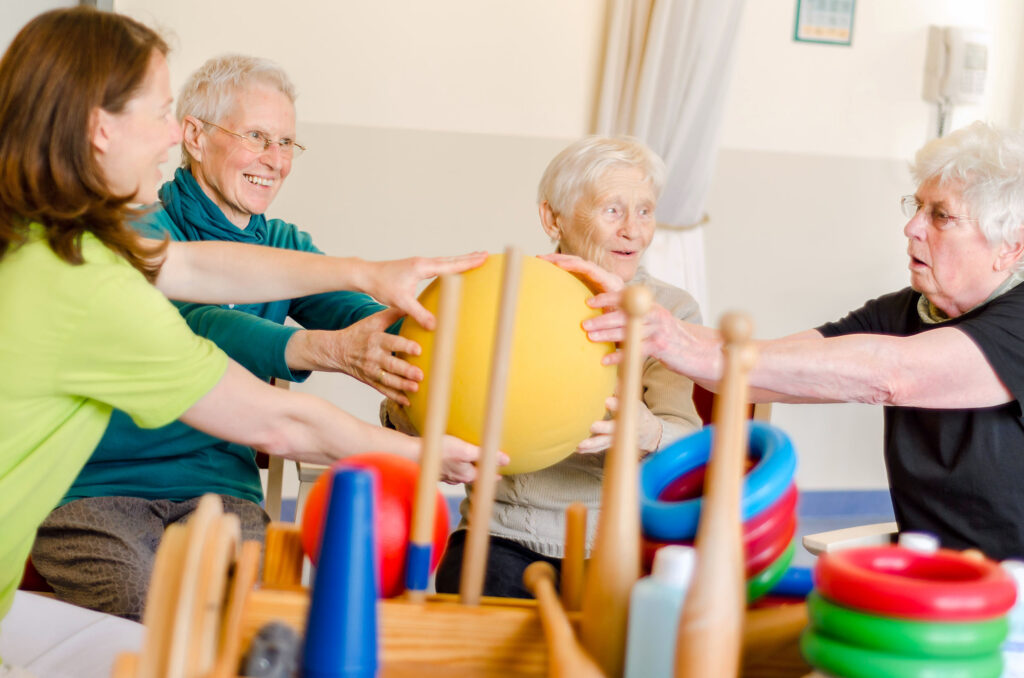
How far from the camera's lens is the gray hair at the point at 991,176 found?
1.91m

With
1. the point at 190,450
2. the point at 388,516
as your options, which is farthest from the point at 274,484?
the point at 388,516

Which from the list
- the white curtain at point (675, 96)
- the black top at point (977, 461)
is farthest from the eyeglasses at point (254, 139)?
the white curtain at point (675, 96)

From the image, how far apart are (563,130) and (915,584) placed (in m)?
3.59

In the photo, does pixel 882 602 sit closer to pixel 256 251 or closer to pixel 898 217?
pixel 256 251

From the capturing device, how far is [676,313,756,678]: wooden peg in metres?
0.70

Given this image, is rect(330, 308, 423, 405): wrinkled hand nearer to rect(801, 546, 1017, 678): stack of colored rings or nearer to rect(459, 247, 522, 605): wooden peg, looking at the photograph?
A: rect(459, 247, 522, 605): wooden peg

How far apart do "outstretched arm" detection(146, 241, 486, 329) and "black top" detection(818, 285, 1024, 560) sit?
3.25 feet

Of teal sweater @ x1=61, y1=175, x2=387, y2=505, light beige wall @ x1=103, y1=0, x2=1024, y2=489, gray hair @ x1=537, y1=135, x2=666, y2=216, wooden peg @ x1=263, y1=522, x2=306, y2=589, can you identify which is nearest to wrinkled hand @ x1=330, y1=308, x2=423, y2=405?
teal sweater @ x1=61, y1=175, x2=387, y2=505

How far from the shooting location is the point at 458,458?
140cm

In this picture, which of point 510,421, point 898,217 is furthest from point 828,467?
point 510,421

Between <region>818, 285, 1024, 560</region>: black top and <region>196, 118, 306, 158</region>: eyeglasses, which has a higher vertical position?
<region>196, 118, 306, 158</region>: eyeglasses

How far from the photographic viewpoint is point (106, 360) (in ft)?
4.11

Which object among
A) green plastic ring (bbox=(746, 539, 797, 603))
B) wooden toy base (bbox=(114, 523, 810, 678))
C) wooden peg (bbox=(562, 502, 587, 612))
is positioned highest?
green plastic ring (bbox=(746, 539, 797, 603))

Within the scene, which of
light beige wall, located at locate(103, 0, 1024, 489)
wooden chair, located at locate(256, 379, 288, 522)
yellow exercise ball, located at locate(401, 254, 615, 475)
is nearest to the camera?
yellow exercise ball, located at locate(401, 254, 615, 475)
